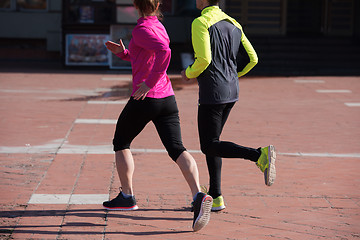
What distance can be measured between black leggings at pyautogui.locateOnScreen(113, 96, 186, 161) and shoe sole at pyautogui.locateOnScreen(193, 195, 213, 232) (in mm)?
453

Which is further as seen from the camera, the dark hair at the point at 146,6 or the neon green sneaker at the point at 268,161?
the neon green sneaker at the point at 268,161

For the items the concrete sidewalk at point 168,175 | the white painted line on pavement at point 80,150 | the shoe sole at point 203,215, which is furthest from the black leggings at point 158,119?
the white painted line on pavement at point 80,150

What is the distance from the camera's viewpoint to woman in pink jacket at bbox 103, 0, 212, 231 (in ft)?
15.5

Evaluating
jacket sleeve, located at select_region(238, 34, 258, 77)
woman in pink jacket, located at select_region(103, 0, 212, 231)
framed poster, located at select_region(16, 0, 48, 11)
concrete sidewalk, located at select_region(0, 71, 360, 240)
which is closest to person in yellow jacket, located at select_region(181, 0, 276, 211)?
jacket sleeve, located at select_region(238, 34, 258, 77)

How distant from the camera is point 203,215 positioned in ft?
15.0

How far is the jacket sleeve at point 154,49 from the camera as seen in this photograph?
472 cm

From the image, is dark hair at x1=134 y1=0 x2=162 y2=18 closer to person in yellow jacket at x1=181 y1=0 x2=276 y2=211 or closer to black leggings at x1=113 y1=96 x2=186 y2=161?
person in yellow jacket at x1=181 y1=0 x2=276 y2=211

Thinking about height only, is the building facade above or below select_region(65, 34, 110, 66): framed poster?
above

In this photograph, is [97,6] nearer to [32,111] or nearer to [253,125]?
[32,111]

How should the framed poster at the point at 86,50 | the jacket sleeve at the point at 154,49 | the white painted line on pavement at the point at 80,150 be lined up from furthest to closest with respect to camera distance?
the framed poster at the point at 86,50 → the white painted line on pavement at the point at 80,150 → the jacket sleeve at the point at 154,49

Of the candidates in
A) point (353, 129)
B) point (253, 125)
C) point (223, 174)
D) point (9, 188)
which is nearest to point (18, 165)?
point (9, 188)

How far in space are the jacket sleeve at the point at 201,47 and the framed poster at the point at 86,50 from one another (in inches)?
607

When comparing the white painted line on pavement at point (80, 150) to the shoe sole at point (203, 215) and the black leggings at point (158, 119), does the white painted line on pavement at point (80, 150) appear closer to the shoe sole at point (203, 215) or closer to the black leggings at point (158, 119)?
the black leggings at point (158, 119)

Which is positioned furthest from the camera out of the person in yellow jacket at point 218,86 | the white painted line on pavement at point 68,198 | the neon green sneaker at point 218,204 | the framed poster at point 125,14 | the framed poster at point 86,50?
the framed poster at point 125,14
